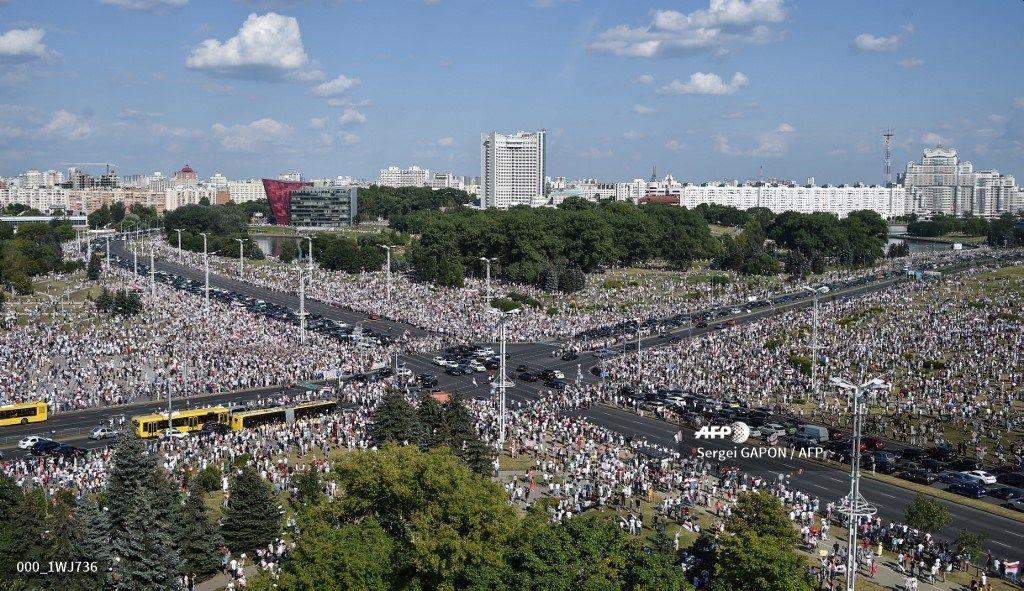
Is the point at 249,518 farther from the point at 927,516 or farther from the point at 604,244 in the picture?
the point at 604,244

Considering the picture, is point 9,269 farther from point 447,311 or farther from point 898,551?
point 898,551

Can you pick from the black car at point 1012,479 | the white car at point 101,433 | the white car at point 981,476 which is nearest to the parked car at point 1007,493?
the white car at point 981,476

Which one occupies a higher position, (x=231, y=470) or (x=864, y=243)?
(x=864, y=243)

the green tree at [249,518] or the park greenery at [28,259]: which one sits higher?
the park greenery at [28,259]

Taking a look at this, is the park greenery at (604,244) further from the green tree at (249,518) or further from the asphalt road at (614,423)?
the green tree at (249,518)

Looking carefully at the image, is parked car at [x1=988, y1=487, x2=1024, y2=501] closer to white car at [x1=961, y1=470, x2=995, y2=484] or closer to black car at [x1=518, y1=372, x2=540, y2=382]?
white car at [x1=961, y1=470, x2=995, y2=484]

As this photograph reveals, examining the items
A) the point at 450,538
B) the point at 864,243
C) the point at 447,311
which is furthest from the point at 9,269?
the point at 864,243
